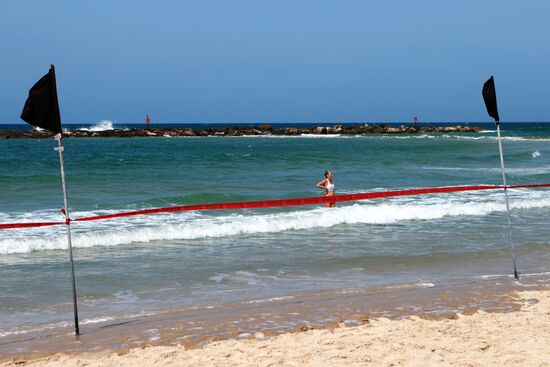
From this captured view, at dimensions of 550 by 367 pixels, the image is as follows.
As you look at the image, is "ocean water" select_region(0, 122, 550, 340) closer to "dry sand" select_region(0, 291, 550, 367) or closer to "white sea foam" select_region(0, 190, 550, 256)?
"white sea foam" select_region(0, 190, 550, 256)

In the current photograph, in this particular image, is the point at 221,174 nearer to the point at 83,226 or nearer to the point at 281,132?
the point at 83,226

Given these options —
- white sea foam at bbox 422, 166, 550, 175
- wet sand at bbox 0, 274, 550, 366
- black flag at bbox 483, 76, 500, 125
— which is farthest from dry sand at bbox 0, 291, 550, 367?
white sea foam at bbox 422, 166, 550, 175

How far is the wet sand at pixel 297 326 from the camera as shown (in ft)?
20.4

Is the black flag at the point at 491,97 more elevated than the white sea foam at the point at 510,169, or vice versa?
the black flag at the point at 491,97

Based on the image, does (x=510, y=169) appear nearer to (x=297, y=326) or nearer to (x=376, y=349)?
(x=297, y=326)

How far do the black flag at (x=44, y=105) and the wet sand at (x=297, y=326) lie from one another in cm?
214

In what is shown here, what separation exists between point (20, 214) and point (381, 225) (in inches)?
378

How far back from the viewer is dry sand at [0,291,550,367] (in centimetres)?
579

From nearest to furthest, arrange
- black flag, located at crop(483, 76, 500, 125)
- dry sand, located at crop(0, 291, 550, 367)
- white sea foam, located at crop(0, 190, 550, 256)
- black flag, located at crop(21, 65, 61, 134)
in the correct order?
dry sand, located at crop(0, 291, 550, 367)
black flag, located at crop(21, 65, 61, 134)
black flag, located at crop(483, 76, 500, 125)
white sea foam, located at crop(0, 190, 550, 256)

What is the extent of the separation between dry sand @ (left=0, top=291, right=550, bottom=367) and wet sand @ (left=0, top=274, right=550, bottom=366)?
0.01 metres

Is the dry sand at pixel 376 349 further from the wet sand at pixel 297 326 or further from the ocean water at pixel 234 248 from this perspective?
the ocean water at pixel 234 248

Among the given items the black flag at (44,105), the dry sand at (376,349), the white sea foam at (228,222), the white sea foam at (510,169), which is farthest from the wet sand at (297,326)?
the white sea foam at (510,169)

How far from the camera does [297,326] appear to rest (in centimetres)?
709

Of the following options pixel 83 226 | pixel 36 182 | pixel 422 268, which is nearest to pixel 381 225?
pixel 422 268
